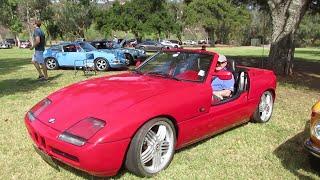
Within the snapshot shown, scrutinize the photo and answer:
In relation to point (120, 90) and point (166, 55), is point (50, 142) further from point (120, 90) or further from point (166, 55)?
point (166, 55)

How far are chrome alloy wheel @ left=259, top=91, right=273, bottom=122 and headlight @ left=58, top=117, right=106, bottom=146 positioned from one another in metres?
3.70

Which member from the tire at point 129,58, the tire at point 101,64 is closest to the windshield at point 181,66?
the tire at point 101,64

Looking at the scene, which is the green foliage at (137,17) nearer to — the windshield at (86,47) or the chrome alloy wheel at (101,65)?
the windshield at (86,47)

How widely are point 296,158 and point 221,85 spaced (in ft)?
→ 4.92

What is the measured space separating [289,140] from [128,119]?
3169 mm

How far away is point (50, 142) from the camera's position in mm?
4270

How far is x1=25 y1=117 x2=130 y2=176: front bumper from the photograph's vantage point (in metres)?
4.02

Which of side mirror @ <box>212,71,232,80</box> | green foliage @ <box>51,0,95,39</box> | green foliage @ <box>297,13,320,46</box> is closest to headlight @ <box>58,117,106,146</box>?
side mirror @ <box>212,71,232,80</box>

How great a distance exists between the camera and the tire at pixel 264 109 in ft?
23.0

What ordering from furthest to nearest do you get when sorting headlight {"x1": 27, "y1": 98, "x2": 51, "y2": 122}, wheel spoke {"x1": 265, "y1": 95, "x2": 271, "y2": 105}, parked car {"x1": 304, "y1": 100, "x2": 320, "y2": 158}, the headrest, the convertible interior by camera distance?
wheel spoke {"x1": 265, "y1": 95, "x2": 271, "y2": 105} → the headrest → the convertible interior → headlight {"x1": 27, "y1": 98, "x2": 51, "y2": 122} → parked car {"x1": 304, "y1": 100, "x2": 320, "y2": 158}

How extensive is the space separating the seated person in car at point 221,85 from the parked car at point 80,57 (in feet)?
32.9

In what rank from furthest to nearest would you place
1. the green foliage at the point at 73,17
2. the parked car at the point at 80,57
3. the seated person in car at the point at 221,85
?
the green foliage at the point at 73,17, the parked car at the point at 80,57, the seated person in car at the point at 221,85

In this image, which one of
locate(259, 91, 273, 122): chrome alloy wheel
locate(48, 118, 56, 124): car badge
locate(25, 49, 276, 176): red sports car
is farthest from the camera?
locate(259, 91, 273, 122): chrome alloy wheel

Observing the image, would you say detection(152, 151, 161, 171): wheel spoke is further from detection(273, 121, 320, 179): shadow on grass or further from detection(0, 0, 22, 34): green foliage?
detection(0, 0, 22, 34): green foliage
